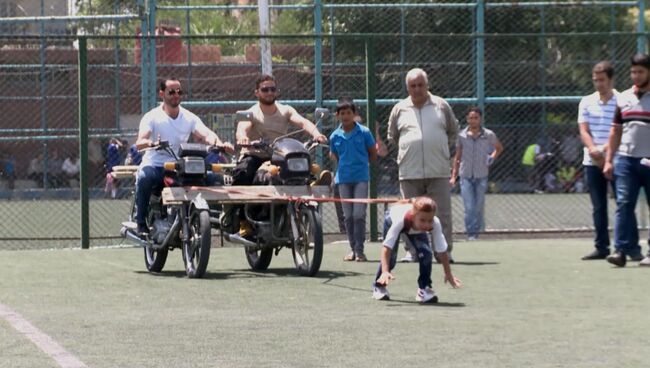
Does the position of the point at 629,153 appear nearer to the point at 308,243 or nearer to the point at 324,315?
the point at 308,243

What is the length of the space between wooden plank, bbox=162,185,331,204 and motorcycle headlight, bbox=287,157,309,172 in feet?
0.63

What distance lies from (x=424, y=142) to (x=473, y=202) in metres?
4.44

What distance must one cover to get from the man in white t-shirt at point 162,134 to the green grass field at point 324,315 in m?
0.77

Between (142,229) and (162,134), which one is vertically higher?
(162,134)

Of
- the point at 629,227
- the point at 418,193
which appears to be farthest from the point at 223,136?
the point at 629,227

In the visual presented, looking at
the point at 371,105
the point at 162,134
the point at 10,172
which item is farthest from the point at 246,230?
the point at 10,172

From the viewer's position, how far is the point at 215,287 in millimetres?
12688

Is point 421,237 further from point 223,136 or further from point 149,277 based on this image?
point 223,136

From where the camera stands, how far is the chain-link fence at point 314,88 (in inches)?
829

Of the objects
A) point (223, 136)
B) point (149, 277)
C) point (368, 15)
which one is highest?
point (368, 15)

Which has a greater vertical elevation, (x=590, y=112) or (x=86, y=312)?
(x=590, y=112)

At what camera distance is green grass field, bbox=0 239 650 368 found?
28.5 feet

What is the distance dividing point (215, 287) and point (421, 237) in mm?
1959

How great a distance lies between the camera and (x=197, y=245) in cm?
1348
